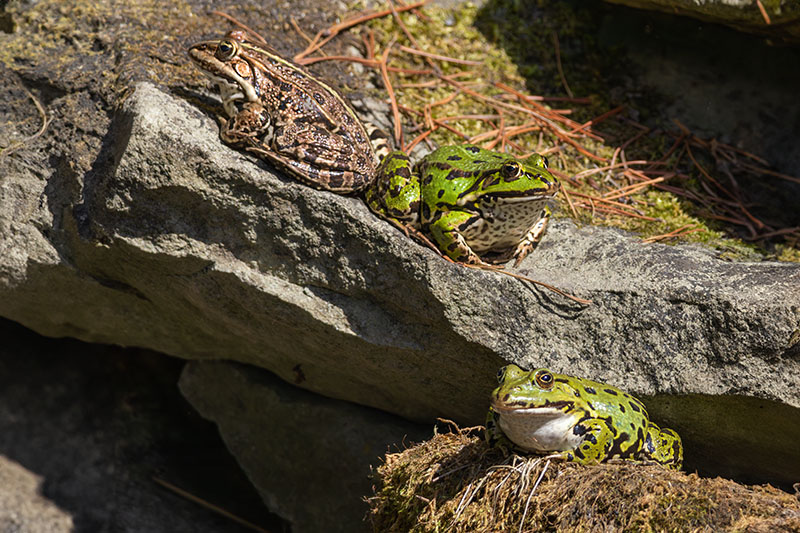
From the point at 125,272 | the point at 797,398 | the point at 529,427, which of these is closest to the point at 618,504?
the point at 529,427

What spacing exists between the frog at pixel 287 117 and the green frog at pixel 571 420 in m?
1.48

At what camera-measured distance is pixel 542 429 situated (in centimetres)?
357

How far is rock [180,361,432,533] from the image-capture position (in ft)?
16.8

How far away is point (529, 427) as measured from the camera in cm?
355

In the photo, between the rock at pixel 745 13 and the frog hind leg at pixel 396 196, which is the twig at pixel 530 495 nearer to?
the frog hind leg at pixel 396 196

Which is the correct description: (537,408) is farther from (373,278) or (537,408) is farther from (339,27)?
(339,27)

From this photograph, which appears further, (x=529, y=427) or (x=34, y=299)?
(x=34, y=299)

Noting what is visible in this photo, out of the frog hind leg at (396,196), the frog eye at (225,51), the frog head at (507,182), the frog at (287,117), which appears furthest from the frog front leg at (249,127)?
the frog head at (507,182)

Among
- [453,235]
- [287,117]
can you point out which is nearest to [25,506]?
[287,117]

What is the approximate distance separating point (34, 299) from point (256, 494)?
237 centimetres

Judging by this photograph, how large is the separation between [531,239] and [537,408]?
119 cm

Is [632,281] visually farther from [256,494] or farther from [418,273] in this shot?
[256,494]

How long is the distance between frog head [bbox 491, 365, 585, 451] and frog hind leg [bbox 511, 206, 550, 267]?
33.1 inches

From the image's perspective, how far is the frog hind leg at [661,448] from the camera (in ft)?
12.2
